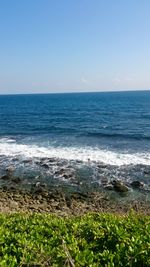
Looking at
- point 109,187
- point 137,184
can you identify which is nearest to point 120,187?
point 109,187

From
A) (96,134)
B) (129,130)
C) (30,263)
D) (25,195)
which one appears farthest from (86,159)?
(30,263)

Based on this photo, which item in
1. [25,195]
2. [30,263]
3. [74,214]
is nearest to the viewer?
[30,263]

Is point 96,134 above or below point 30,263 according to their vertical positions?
below

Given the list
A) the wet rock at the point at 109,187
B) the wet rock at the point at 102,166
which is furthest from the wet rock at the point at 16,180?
the wet rock at the point at 102,166

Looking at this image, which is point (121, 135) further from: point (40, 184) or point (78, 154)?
point (40, 184)

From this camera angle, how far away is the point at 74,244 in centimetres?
849

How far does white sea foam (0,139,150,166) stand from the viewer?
1348 inches

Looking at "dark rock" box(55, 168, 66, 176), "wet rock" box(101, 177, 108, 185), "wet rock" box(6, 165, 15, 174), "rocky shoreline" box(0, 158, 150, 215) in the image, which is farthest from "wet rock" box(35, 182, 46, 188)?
"wet rock" box(101, 177, 108, 185)

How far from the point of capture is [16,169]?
3183 cm

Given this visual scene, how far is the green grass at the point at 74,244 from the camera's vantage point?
760 centimetres

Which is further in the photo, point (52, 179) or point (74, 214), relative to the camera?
point (52, 179)

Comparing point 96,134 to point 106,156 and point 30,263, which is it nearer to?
point 106,156

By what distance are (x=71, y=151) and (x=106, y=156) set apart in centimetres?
470

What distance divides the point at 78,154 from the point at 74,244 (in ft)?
93.5
